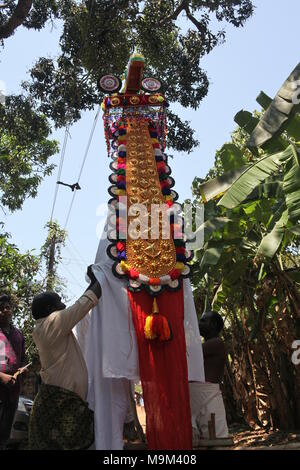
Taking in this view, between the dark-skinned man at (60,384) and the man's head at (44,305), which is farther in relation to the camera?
the man's head at (44,305)

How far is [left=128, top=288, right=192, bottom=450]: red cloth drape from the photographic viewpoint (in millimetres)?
3885

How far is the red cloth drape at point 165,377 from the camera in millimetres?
3885

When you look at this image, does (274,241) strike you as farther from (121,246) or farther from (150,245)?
(121,246)

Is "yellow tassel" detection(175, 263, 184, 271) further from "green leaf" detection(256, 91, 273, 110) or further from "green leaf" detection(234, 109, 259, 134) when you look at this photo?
"green leaf" detection(256, 91, 273, 110)

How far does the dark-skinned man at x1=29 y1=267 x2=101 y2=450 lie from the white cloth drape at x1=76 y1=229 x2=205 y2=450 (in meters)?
0.25

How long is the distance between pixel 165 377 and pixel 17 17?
6.32 m

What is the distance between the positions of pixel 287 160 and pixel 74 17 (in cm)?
528

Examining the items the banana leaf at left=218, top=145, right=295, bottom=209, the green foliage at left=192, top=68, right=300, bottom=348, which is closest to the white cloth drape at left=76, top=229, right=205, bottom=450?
the banana leaf at left=218, top=145, right=295, bottom=209

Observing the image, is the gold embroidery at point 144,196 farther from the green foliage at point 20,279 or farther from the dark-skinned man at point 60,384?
the green foliage at point 20,279

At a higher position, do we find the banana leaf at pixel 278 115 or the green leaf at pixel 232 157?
the green leaf at pixel 232 157

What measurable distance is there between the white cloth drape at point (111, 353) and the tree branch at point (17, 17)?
5192 mm

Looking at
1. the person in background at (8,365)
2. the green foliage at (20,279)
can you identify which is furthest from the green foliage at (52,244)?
the person in background at (8,365)
